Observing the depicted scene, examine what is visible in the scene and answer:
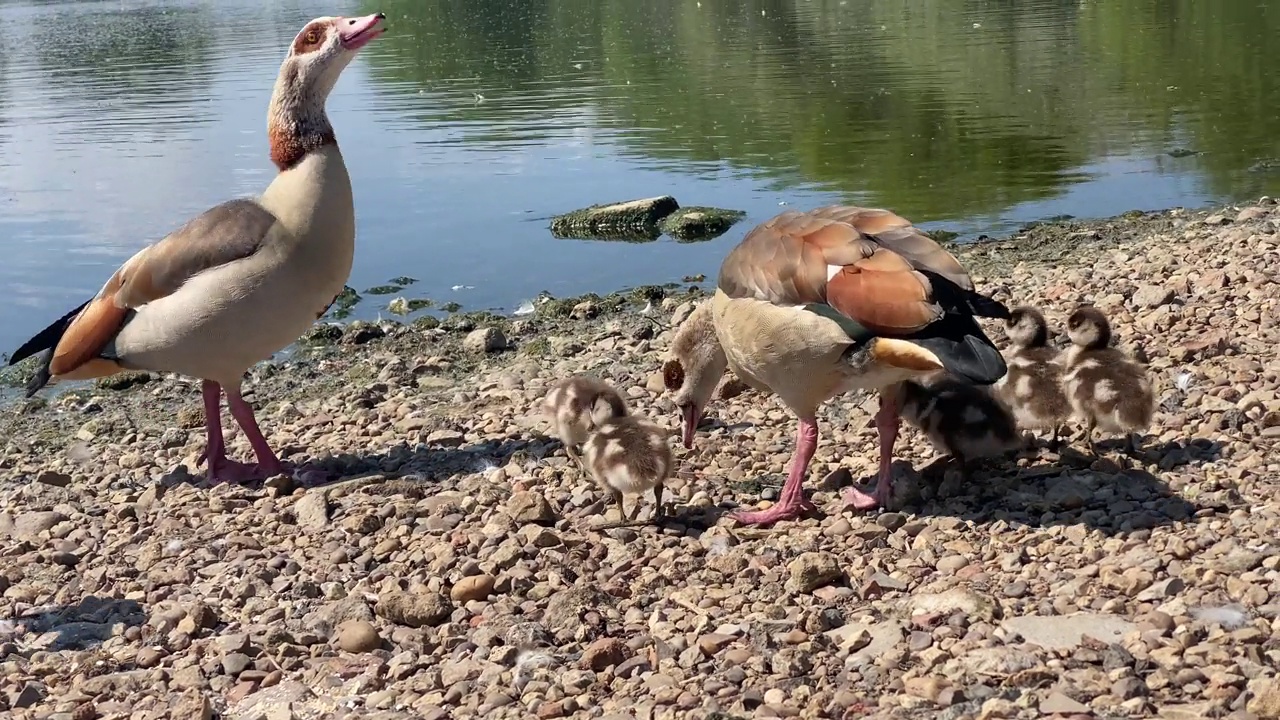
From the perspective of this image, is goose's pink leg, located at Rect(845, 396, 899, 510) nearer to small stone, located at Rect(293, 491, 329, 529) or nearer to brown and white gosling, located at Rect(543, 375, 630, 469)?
brown and white gosling, located at Rect(543, 375, 630, 469)

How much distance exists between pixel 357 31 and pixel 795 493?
3.67 metres

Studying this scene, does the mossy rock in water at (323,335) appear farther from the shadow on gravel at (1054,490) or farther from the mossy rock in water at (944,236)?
the mossy rock in water at (944,236)

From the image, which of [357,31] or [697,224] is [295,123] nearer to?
[357,31]

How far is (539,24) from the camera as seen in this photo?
5066cm

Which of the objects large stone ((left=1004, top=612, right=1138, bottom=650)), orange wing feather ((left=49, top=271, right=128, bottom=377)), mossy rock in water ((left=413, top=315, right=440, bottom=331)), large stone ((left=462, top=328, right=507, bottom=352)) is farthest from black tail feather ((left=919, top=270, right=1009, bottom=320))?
mossy rock in water ((left=413, top=315, right=440, bottom=331))

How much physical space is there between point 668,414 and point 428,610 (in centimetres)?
314

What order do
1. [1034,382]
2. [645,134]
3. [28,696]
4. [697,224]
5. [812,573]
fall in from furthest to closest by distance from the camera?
[645,134]
[697,224]
[1034,382]
[812,573]
[28,696]

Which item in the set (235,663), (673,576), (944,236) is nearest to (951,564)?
(673,576)

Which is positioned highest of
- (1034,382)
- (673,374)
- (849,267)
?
(849,267)

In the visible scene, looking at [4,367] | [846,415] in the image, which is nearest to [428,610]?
[846,415]

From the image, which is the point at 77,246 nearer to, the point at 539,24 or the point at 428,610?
the point at 428,610

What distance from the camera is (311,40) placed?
7.48m

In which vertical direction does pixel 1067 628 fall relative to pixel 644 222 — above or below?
above

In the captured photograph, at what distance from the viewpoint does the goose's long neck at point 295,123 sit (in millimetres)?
7441
